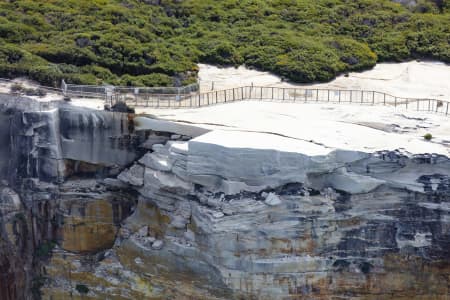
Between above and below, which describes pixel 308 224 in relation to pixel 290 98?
below

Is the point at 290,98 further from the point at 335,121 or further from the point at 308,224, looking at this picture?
the point at 308,224

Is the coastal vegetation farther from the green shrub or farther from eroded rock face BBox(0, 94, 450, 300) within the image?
the green shrub

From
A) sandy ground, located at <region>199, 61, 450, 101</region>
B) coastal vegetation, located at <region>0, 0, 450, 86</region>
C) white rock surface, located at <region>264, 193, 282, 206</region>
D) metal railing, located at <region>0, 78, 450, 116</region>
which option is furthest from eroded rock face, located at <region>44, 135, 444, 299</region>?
coastal vegetation, located at <region>0, 0, 450, 86</region>

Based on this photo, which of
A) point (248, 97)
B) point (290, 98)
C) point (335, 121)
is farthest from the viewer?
point (248, 97)

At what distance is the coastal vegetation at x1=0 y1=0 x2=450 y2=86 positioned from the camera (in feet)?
97.0

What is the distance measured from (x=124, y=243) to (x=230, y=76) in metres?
9.44

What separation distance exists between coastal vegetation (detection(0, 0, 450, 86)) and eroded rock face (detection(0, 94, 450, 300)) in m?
4.17

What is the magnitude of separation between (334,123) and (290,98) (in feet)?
13.0

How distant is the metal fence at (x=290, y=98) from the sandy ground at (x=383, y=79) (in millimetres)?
885

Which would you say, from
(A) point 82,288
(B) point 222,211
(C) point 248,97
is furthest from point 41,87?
(B) point 222,211

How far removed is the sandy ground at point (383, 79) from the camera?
28.7 metres

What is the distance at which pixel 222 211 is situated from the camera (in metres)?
21.4

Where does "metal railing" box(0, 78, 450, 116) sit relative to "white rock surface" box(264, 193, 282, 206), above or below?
above

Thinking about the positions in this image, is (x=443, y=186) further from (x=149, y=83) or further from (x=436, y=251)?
(x=149, y=83)
